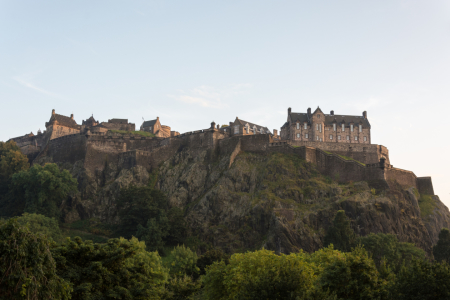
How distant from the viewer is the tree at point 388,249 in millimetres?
53000

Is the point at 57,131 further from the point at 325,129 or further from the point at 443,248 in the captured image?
the point at 443,248

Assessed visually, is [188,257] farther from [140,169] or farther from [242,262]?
[140,169]

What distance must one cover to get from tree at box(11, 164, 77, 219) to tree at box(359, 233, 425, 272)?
4845 cm

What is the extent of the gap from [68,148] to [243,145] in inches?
1459

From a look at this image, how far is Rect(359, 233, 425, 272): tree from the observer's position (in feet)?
174

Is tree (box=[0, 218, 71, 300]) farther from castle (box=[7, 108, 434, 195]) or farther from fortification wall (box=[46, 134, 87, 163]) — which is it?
fortification wall (box=[46, 134, 87, 163])

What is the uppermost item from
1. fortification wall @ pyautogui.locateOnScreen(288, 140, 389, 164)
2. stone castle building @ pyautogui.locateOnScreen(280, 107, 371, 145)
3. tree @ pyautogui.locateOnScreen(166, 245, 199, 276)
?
stone castle building @ pyautogui.locateOnScreen(280, 107, 371, 145)

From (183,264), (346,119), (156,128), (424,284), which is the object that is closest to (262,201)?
(183,264)

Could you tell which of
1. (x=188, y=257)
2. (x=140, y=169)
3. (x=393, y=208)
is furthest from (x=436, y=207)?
(x=140, y=169)

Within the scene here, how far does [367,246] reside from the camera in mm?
54219

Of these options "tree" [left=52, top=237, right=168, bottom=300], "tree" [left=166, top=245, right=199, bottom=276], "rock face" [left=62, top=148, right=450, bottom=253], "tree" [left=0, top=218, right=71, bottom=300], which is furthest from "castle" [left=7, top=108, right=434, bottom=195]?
"tree" [left=0, top=218, right=71, bottom=300]

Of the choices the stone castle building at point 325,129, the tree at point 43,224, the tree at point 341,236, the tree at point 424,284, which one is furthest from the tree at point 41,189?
the tree at point 424,284

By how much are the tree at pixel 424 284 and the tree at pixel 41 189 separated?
187 feet

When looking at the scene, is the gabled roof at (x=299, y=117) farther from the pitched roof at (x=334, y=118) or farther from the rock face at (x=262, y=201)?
the rock face at (x=262, y=201)
